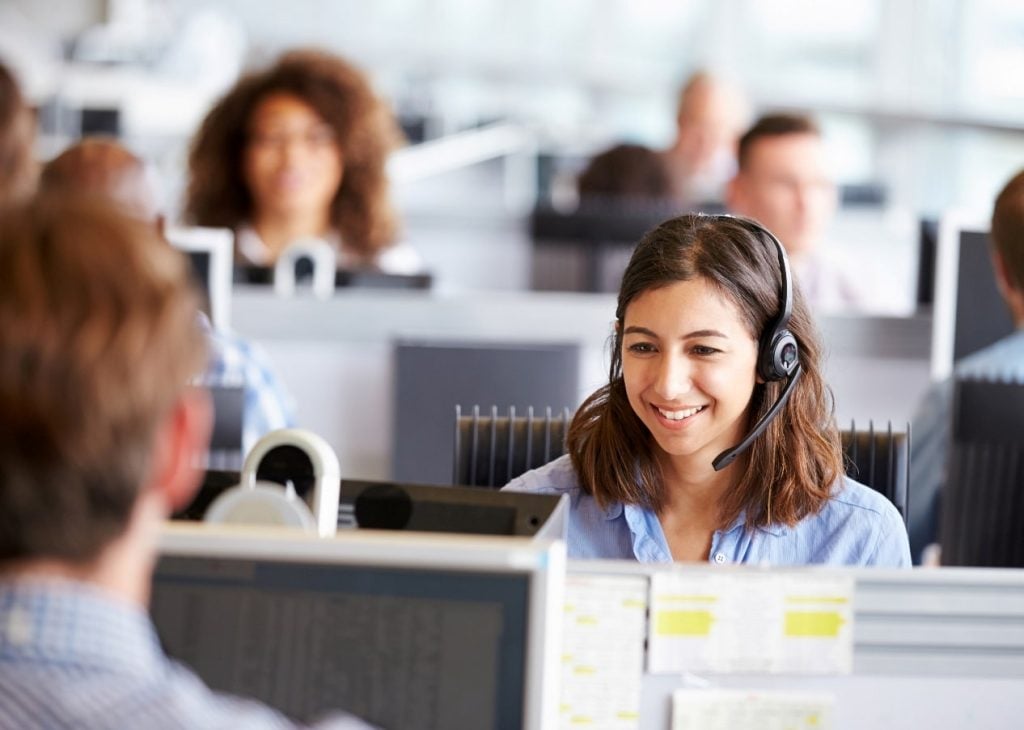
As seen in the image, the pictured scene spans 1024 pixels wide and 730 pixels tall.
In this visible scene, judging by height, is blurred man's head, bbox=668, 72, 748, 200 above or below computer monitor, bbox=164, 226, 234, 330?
above

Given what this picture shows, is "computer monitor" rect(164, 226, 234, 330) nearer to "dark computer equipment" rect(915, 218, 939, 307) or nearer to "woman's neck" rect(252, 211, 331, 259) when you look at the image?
"woman's neck" rect(252, 211, 331, 259)

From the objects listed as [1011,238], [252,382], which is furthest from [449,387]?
[1011,238]

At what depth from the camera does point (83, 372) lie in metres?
0.68

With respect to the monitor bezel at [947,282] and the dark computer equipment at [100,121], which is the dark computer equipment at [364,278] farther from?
the dark computer equipment at [100,121]

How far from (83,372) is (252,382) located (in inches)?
66.9

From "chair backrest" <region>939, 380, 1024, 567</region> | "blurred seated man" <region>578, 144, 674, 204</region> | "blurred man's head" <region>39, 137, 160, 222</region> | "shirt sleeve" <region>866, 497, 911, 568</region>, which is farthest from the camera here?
"blurred seated man" <region>578, 144, 674, 204</region>

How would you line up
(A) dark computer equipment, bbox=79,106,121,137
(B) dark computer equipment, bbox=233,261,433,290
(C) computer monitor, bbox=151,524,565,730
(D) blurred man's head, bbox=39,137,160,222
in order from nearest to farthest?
(C) computer monitor, bbox=151,524,565,730 < (D) blurred man's head, bbox=39,137,160,222 < (B) dark computer equipment, bbox=233,261,433,290 < (A) dark computer equipment, bbox=79,106,121,137

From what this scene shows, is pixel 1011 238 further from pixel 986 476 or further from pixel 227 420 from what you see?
pixel 227 420

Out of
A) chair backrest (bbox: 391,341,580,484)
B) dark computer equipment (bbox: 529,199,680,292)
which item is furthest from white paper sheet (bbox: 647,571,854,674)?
dark computer equipment (bbox: 529,199,680,292)

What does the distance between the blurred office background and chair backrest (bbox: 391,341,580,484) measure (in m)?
2.30

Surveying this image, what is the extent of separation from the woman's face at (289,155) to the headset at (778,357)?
1998 mm

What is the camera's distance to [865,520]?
5.33ft

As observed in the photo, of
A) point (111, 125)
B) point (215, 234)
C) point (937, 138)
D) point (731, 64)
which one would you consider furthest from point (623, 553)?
point (731, 64)

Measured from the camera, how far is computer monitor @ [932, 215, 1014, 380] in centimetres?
275
